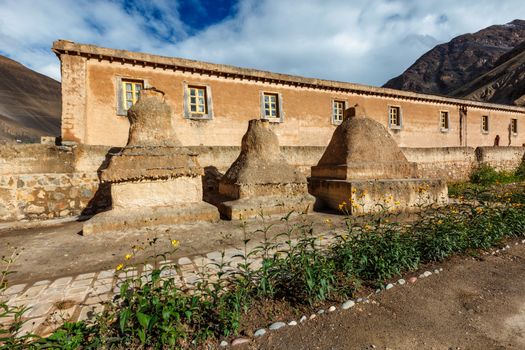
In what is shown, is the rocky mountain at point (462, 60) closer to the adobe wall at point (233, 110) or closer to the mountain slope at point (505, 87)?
the mountain slope at point (505, 87)

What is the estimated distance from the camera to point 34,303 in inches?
104

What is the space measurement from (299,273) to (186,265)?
1.62m

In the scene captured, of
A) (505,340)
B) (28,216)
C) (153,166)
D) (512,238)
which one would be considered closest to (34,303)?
(153,166)

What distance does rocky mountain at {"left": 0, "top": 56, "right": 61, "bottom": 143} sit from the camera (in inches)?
2090

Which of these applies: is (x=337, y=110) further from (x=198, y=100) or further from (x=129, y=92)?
(x=129, y=92)

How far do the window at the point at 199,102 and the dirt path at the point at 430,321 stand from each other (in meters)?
10.6

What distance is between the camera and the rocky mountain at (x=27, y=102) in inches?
2090

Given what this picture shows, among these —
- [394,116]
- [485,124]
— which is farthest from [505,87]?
[394,116]

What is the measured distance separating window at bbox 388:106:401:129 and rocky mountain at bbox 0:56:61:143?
5994 cm

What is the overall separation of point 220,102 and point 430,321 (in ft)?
37.2

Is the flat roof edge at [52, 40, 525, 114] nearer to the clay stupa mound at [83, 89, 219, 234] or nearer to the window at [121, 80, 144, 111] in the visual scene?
the window at [121, 80, 144, 111]

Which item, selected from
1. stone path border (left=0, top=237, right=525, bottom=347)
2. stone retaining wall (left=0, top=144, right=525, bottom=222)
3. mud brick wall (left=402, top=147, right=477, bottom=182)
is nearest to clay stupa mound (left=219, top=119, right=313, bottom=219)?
stone retaining wall (left=0, top=144, right=525, bottom=222)

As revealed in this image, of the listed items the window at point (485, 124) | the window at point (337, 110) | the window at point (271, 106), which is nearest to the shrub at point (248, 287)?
the window at point (271, 106)

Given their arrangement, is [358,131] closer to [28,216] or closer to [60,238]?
[60,238]
